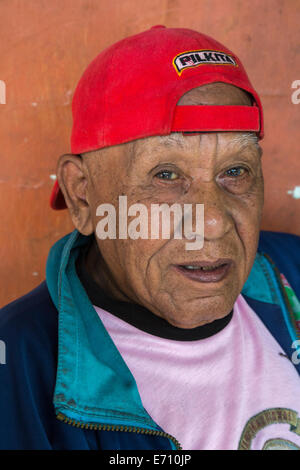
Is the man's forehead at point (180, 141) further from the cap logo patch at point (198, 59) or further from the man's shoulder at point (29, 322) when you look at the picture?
the man's shoulder at point (29, 322)

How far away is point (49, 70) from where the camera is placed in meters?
2.28

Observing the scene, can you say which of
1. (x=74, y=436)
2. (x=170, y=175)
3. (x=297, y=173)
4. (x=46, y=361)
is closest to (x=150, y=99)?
(x=170, y=175)

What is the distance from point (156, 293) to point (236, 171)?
0.45 metres

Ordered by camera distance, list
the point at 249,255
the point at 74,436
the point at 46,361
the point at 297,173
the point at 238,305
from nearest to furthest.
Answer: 1. the point at 74,436
2. the point at 46,361
3. the point at 249,255
4. the point at 238,305
5. the point at 297,173

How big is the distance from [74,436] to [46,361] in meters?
0.23

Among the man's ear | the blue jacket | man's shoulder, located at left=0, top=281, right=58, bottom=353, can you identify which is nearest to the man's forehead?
the man's ear

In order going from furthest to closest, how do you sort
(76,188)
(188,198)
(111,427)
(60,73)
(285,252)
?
(60,73) → (285,252) → (76,188) → (188,198) → (111,427)

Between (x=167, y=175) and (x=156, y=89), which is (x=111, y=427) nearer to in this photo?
(x=167, y=175)

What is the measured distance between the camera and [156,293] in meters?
1.54

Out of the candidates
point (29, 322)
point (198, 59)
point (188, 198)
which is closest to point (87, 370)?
point (29, 322)

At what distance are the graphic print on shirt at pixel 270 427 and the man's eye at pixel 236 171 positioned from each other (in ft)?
2.34

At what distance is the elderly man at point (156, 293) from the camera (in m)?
1.42

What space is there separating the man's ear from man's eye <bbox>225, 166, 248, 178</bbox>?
17.9 inches

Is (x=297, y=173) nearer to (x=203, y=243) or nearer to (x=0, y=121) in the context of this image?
(x=203, y=243)
